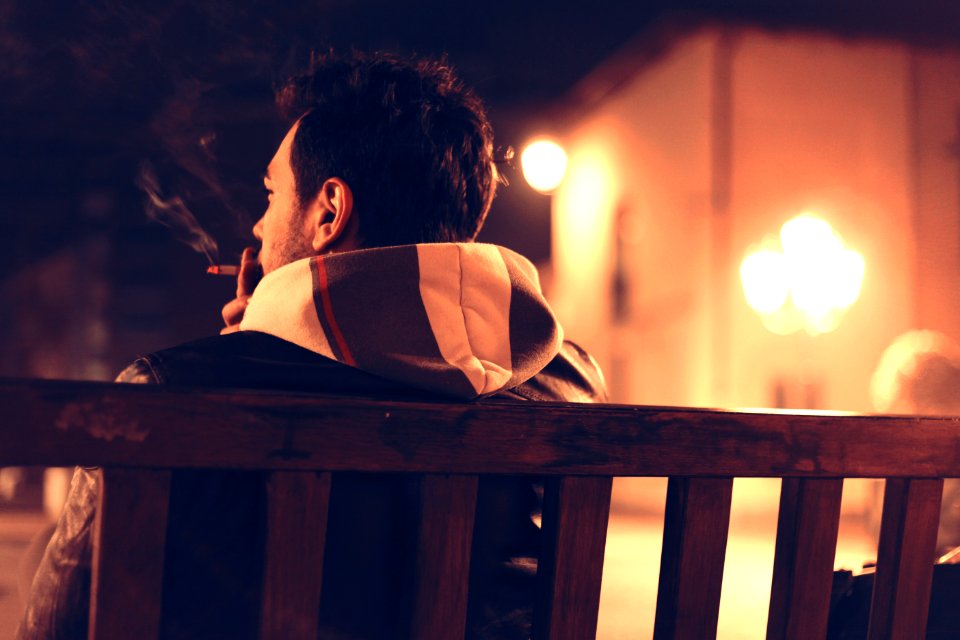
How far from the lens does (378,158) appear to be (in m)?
1.49

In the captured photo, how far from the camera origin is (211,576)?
3.45 feet

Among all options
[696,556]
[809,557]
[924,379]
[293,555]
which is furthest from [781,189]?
[293,555]

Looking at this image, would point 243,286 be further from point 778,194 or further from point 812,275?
point 778,194

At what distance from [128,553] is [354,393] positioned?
376mm

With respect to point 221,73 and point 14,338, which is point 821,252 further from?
point 14,338

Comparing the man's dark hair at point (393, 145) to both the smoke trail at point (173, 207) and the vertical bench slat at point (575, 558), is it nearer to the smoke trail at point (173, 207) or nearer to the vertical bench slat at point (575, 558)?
the vertical bench slat at point (575, 558)

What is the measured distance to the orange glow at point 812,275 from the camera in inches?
300

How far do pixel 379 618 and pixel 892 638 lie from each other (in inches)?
28.5

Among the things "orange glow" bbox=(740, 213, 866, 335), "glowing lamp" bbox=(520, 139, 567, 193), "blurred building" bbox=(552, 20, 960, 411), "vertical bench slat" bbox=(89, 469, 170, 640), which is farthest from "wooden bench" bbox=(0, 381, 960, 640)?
"glowing lamp" bbox=(520, 139, 567, 193)

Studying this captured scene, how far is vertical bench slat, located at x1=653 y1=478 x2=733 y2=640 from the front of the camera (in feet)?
3.56

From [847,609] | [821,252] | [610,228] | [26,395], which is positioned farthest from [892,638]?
[610,228]

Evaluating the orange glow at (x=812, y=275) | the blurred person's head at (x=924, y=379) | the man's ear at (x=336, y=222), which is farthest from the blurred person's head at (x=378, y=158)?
the orange glow at (x=812, y=275)

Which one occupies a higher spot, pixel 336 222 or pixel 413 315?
pixel 336 222

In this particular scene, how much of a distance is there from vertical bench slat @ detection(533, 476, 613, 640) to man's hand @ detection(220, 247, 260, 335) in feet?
3.36
